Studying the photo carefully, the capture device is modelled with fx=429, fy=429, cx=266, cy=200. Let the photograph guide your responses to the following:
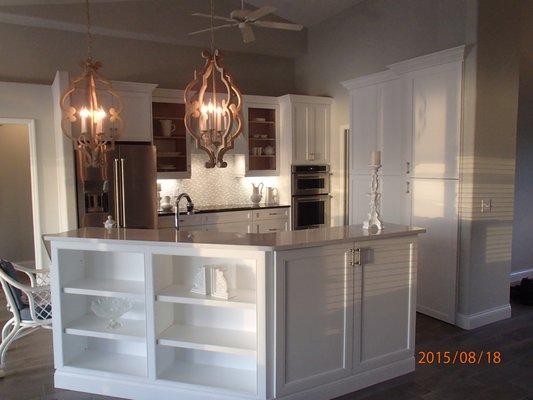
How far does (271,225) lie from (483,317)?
294 cm

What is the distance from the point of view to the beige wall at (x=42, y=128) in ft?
16.8

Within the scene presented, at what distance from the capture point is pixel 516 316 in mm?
4453

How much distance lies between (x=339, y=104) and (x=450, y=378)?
4057mm

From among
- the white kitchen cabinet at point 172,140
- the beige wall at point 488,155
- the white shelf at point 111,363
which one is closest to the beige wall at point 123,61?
the white kitchen cabinet at point 172,140

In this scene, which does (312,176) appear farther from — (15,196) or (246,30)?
(15,196)

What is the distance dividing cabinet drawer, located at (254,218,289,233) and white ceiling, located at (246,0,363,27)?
2984 mm

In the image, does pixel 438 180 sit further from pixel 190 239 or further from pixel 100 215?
pixel 100 215

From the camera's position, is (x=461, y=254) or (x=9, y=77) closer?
(x=461, y=254)

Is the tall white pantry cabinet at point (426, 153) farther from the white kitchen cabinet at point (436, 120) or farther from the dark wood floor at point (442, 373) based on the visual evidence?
the dark wood floor at point (442, 373)

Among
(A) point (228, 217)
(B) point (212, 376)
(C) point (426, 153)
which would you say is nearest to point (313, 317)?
(B) point (212, 376)

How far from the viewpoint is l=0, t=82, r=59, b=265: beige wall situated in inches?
201

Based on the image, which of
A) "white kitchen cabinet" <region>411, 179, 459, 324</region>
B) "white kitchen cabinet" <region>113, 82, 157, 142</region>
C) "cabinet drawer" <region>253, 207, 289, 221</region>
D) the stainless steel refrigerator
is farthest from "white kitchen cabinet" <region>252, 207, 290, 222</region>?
"white kitchen cabinet" <region>411, 179, 459, 324</region>

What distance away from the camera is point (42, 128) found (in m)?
5.30

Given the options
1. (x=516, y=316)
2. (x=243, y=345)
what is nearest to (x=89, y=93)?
(x=243, y=345)
